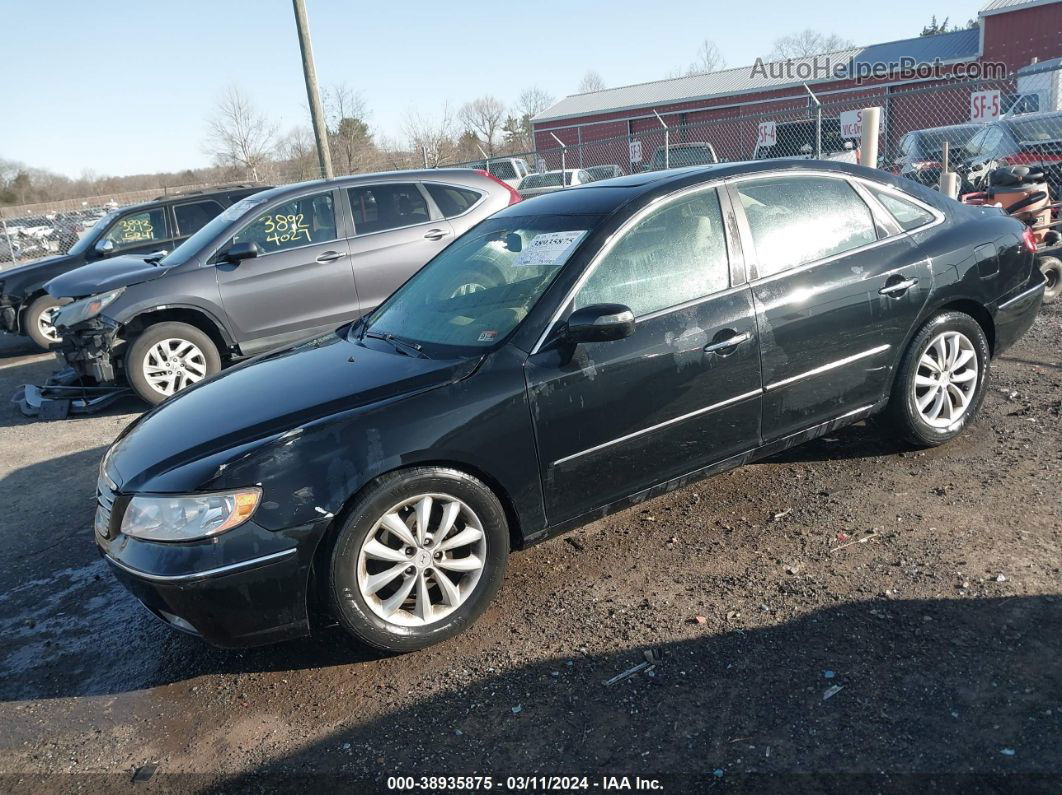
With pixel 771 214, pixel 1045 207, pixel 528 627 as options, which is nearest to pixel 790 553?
pixel 528 627

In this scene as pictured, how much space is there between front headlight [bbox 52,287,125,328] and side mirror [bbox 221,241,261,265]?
3.03 ft

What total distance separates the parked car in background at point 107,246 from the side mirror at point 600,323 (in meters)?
8.68

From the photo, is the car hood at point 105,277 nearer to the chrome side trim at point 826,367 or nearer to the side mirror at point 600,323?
the side mirror at point 600,323

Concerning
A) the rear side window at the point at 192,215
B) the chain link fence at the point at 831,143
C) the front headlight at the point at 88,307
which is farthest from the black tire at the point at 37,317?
the chain link fence at the point at 831,143

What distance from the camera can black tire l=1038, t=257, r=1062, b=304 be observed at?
301 inches

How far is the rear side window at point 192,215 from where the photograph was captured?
1080 centimetres

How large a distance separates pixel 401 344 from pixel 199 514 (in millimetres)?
1254

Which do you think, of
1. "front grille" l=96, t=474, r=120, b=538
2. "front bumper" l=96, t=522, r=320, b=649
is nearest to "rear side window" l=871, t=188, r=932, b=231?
"front bumper" l=96, t=522, r=320, b=649

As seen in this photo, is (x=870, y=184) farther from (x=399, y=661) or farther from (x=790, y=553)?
(x=399, y=661)

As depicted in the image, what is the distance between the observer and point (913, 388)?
4.40 metres

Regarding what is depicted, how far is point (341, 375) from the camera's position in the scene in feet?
11.6

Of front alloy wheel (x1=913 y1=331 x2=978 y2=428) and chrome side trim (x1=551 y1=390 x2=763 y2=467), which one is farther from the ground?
chrome side trim (x1=551 y1=390 x2=763 y2=467)

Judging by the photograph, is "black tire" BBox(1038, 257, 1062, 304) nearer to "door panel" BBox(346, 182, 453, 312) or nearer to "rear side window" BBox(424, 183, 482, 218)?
"rear side window" BBox(424, 183, 482, 218)

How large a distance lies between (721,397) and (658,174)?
4.14 feet
